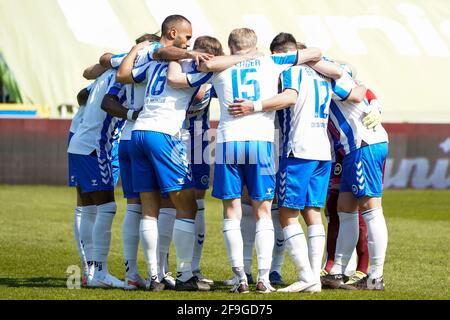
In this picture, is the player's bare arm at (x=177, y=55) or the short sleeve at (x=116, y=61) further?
the short sleeve at (x=116, y=61)

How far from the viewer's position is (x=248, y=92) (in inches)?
376

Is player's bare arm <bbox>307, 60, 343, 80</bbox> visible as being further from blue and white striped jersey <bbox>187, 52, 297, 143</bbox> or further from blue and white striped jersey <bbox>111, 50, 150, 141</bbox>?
blue and white striped jersey <bbox>111, 50, 150, 141</bbox>

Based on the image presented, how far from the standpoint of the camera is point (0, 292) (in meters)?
9.68

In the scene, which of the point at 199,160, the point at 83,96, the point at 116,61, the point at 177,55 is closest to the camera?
the point at 177,55

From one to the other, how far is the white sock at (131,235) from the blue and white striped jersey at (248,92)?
129 cm

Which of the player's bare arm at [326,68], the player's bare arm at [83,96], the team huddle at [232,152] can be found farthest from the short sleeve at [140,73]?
the player's bare arm at [326,68]

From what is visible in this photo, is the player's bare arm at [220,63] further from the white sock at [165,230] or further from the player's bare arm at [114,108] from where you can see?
the white sock at [165,230]

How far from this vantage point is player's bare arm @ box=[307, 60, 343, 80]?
9.83 meters

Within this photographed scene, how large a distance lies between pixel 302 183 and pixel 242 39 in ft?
4.60

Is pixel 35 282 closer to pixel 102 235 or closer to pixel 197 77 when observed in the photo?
pixel 102 235

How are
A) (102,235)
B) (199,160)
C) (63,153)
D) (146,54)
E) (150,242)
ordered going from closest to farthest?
(150,242)
(146,54)
(102,235)
(199,160)
(63,153)

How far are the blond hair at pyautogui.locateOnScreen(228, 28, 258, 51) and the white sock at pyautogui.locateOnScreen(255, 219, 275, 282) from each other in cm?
→ 157

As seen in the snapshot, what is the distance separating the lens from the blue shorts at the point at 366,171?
1014 centimetres

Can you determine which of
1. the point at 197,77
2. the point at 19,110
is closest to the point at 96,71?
the point at 197,77
